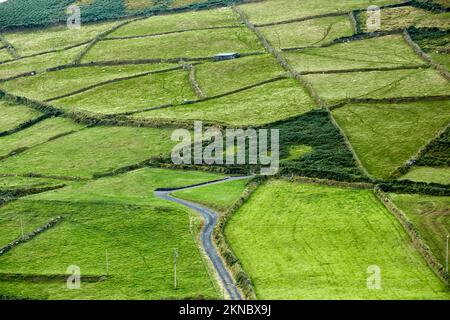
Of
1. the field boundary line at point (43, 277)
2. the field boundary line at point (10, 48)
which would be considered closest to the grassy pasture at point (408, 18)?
the field boundary line at point (10, 48)

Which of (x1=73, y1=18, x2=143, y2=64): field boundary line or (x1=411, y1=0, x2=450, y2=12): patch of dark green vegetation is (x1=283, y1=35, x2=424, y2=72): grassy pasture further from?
(x1=73, y1=18, x2=143, y2=64): field boundary line

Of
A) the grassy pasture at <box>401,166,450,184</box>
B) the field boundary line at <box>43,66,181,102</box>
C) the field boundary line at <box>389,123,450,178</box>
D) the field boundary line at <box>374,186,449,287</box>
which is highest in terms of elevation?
the field boundary line at <box>43,66,181,102</box>

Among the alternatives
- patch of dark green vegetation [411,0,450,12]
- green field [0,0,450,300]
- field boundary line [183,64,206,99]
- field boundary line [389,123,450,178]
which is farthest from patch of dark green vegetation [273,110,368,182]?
patch of dark green vegetation [411,0,450,12]

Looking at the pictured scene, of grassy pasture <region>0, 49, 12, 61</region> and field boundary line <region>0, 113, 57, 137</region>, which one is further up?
grassy pasture <region>0, 49, 12, 61</region>

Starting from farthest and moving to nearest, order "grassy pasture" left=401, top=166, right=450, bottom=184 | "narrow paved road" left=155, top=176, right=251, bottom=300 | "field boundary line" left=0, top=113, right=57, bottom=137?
"field boundary line" left=0, top=113, right=57, bottom=137 < "grassy pasture" left=401, top=166, right=450, bottom=184 < "narrow paved road" left=155, top=176, right=251, bottom=300

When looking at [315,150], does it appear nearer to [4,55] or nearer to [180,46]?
[180,46]
